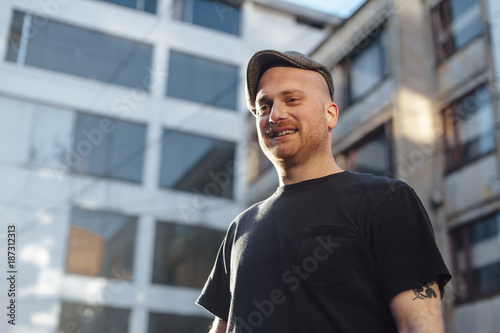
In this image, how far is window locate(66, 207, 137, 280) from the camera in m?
22.3

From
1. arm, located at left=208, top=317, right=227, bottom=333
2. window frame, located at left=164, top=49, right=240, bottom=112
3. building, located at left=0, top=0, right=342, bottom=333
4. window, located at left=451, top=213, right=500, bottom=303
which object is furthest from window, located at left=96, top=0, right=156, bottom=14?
arm, located at left=208, top=317, right=227, bottom=333

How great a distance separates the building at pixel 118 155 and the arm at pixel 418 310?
2083 cm

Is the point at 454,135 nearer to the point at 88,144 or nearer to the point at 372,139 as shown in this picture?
the point at 372,139

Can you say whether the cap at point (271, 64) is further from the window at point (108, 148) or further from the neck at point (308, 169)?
the window at point (108, 148)

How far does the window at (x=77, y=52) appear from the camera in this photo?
76.2 ft

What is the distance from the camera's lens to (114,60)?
80.4 ft

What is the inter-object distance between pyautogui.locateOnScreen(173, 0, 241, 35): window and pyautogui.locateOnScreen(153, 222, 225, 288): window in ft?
27.7

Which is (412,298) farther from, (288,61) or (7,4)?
(7,4)

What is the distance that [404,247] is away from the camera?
1.94m

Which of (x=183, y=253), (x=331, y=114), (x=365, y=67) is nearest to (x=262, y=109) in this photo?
(x=331, y=114)

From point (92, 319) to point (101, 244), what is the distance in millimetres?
2620

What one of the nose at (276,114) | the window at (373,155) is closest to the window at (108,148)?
the window at (373,155)

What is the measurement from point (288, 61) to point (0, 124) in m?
22.2

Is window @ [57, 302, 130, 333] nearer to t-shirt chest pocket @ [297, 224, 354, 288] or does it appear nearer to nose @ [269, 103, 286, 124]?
nose @ [269, 103, 286, 124]
